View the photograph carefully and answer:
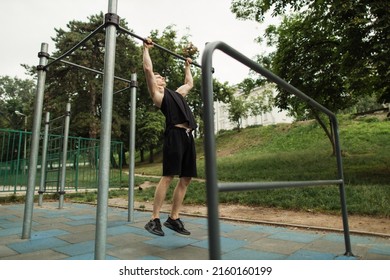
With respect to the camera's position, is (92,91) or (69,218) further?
(92,91)

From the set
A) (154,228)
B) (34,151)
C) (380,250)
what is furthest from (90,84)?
(380,250)

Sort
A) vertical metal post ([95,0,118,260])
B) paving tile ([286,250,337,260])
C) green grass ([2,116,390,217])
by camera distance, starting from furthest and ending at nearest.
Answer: green grass ([2,116,390,217])
paving tile ([286,250,337,260])
vertical metal post ([95,0,118,260])

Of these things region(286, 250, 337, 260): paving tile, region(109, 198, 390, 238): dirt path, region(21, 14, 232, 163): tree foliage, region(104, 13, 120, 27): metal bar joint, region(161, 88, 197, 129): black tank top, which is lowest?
region(286, 250, 337, 260): paving tile

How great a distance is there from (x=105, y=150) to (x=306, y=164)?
10.5 metres

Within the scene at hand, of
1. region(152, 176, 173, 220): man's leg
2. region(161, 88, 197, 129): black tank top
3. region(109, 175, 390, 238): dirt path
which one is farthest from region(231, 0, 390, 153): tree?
region(152, 176, 173, 220): man's leg

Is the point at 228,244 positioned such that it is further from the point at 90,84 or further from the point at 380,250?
the point at 90,84

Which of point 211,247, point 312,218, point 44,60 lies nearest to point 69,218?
point 44,60

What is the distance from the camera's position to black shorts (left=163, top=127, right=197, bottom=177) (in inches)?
103

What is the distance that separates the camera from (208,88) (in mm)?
1102

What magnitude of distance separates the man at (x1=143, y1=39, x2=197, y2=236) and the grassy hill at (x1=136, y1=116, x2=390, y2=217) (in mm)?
2319

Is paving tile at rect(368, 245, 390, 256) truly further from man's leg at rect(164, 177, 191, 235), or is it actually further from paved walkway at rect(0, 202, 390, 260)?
man's leg at rect(164, 177, 191, 235)

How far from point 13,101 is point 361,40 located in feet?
138

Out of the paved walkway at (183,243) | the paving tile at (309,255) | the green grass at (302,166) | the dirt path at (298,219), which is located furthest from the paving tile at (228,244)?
the green grass at (302,166)

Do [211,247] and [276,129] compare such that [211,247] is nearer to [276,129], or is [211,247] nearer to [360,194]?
[360,194]
